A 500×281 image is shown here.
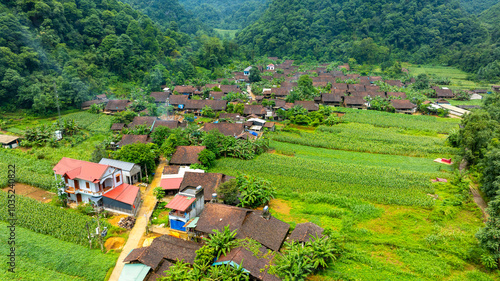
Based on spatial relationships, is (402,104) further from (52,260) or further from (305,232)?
(52,260)

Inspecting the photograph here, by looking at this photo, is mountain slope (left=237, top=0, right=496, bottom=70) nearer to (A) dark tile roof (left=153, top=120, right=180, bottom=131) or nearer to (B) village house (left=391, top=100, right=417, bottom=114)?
(B) village house (left=391, top=100, right=417, bottom=114)

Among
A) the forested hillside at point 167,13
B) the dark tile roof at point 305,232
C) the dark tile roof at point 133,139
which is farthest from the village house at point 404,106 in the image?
the forested hillside at point 167,13

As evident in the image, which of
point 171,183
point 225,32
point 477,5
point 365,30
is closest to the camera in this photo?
point 171,183

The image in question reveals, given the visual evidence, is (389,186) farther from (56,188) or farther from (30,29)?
(30,29)

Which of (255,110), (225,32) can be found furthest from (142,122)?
(225,32)

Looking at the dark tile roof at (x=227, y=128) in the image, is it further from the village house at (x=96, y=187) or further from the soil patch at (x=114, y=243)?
the soil patch at (x=114, y=243)

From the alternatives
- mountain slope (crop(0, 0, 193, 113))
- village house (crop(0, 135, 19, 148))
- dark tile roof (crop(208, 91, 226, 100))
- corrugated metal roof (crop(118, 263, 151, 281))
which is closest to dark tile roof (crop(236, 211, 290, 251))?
corrugated metal roof (crop(118, 263, 151, 281))
